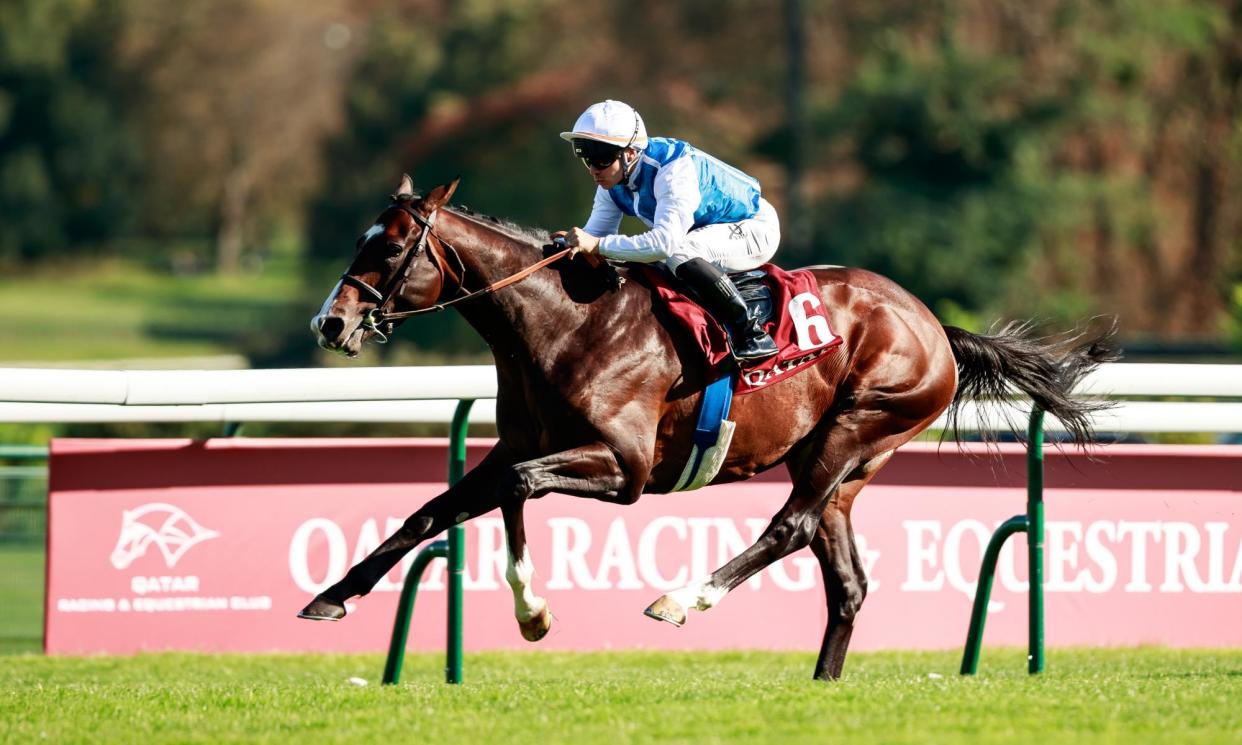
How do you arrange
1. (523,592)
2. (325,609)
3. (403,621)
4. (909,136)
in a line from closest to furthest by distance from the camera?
(325,609) < (523,592) < (403,621) < (909,136)

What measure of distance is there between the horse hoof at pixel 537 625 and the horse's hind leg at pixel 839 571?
112 centimetres

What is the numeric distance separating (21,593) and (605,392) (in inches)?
184

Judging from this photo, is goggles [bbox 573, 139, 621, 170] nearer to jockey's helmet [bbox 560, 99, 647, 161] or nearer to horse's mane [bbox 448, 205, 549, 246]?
jockey's helmet [bbox 560, 99, 647, 161]

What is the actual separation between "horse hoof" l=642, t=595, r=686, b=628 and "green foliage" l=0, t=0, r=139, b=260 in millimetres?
41204

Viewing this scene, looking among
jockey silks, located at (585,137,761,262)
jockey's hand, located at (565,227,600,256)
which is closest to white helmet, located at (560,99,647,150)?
jockey silks, located at (585,137,761,262)

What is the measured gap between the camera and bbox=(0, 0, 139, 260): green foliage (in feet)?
144

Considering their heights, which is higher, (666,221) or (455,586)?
(666,221)

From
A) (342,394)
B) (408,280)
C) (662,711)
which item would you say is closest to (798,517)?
(662,711)

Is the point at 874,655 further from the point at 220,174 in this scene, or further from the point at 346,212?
the point at 220,174

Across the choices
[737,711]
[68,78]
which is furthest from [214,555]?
[68,78]

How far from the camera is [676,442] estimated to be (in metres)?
5.94

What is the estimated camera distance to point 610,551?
779cm

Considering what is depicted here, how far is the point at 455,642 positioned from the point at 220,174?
47.4 metres

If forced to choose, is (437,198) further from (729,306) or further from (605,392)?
(729,306)
